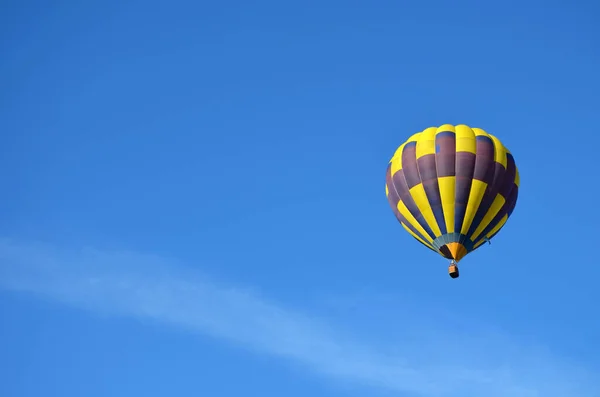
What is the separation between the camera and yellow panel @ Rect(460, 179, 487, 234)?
58.3 meters

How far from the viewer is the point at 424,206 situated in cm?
5903

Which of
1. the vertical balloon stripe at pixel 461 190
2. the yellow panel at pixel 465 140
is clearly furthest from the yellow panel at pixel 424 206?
the yellow panel at pixel 465 140

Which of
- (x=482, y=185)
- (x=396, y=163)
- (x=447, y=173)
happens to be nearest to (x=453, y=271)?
(x=482, y=185)

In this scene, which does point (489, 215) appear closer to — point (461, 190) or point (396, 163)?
point (461, 190)

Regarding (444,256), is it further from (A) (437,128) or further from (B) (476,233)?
(A) (437,128)

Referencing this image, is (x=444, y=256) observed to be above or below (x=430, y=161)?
below

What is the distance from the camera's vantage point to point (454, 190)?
58.5 metres

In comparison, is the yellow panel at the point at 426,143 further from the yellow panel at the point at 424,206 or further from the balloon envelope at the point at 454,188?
the yellow panel at the point at 424,206

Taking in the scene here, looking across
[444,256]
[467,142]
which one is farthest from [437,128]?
[444,256]

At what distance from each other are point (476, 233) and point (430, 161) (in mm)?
3784

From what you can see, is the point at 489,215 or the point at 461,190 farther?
the point at 489,215

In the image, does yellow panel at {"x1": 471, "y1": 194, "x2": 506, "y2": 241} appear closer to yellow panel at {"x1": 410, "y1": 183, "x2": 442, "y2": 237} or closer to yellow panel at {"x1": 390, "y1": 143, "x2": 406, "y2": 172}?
yellow panel at {"x1": 410, "y1": 183, "x2": 442, "y2": 237}

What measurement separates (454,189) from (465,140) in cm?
259

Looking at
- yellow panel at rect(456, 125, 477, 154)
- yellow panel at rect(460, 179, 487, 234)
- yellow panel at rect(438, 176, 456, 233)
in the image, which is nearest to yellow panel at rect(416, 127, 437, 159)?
yellow panel at rect(456, 125, 477, 154)
